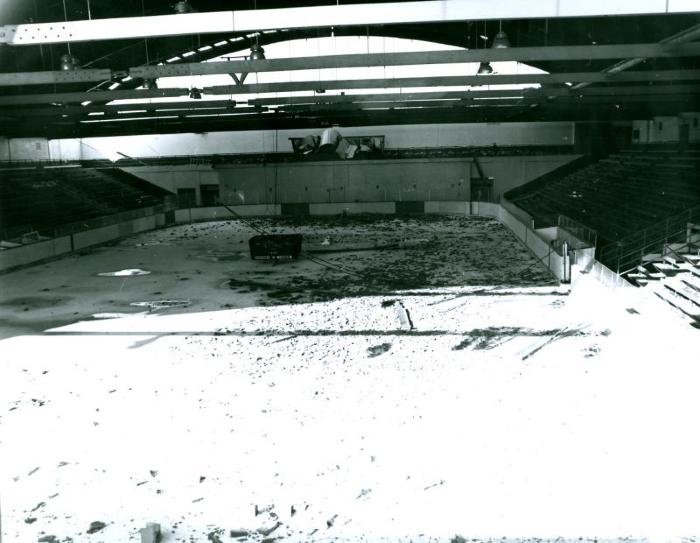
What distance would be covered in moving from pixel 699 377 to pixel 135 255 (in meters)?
18.9

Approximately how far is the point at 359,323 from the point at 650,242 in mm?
7858

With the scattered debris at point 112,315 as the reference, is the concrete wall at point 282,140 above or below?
above

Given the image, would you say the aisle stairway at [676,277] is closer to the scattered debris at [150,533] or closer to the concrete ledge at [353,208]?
the scattered debris at [150,533]

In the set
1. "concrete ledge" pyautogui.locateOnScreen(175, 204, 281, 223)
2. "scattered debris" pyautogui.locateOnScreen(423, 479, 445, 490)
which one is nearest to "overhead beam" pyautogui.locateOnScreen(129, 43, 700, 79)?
"scattered debris" pyautogui.locateOnScreen(423, 479, 445, 490)

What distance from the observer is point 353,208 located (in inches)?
1414

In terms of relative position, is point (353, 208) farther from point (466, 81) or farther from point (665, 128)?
point (466, 81)

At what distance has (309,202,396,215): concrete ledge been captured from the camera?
35.8m

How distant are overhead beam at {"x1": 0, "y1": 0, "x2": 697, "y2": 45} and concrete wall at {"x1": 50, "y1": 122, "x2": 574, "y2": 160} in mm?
26522

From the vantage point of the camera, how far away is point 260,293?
15734 millimetres

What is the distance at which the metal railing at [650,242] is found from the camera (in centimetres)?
1436

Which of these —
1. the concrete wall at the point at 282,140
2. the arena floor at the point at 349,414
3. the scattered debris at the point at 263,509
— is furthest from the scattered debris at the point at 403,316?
the concrete wall at the point at 282,140

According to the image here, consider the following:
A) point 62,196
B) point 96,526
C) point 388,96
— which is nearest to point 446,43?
point 388,96

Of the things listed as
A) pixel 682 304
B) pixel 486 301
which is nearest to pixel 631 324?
pixel 682 304

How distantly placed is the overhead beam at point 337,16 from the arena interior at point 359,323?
0.04 m
